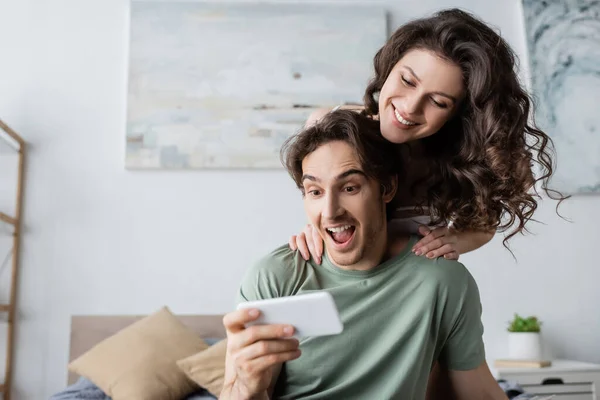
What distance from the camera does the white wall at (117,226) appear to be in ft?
10.9

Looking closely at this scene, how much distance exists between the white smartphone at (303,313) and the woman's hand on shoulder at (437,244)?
0.50 metres

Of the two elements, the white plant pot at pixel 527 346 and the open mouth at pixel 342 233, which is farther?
the white plant pot at pixel 527 346

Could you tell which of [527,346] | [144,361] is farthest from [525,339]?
[144,361]

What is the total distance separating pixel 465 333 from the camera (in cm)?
143

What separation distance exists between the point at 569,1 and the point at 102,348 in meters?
3.30

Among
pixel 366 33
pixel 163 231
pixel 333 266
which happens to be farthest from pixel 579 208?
pixel 333 266

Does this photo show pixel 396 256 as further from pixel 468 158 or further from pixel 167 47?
pixel 167 47

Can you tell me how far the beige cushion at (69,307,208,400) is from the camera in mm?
2658

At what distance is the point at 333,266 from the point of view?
1.47m

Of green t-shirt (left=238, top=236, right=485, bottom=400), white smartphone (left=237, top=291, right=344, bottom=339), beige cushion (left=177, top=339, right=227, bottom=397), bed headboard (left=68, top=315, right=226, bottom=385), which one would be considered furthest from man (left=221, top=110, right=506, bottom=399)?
bed headboard (left=68, top=315, right=226, bottom=385)

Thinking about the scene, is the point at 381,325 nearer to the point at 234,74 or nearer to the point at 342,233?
the point at 342,233

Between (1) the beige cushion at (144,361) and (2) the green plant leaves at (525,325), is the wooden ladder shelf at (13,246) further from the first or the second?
(2) the green plant leaves at (525,325)

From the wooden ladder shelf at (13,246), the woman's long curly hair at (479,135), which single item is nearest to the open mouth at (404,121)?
the woman's long curly hair at (479,135)

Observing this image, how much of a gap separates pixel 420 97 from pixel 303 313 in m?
0.69
